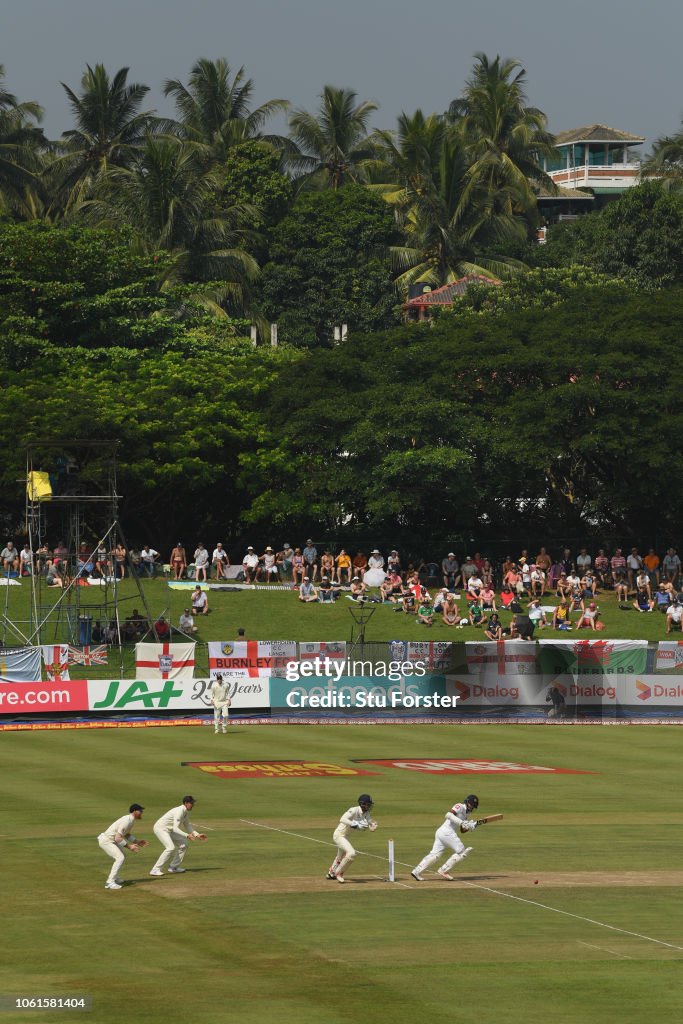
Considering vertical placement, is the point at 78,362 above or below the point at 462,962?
above

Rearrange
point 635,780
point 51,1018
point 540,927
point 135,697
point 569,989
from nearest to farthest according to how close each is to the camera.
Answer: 1. point 51,1018
2. point 569,989
3. point 540,927
4. point 635,780
5. point 135,697

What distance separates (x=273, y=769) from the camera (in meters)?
42.8

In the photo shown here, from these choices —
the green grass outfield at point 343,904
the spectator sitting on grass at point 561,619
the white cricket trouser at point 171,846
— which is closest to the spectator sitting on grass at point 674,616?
the spectator sitting on grass at point 561,619

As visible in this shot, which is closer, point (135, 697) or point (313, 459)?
point (135, 697)

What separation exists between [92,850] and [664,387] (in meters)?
49.9

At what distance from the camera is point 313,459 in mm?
78000

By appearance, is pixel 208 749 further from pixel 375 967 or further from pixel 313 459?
pixel 313 459

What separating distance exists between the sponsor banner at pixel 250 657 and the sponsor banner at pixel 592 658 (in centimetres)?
887

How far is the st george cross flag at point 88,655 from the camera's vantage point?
5729 centimetres

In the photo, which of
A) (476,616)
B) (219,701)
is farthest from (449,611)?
(219,701)

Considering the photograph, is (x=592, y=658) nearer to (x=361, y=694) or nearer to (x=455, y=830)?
(x=361, y=694)

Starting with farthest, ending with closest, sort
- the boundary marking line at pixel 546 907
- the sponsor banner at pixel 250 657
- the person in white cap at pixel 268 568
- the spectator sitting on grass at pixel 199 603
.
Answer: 1. the person in white cap at pixel 268 568
2. the spectator sitting on grass at pixel 199 603
3. the sponsor banner at pixel 250 657
4. the boundary marking line at pixel 546 907

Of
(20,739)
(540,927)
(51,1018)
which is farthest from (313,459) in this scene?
(51,1018)

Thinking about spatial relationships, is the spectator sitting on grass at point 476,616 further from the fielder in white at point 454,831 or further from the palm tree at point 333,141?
the palm tree at point 333,141
